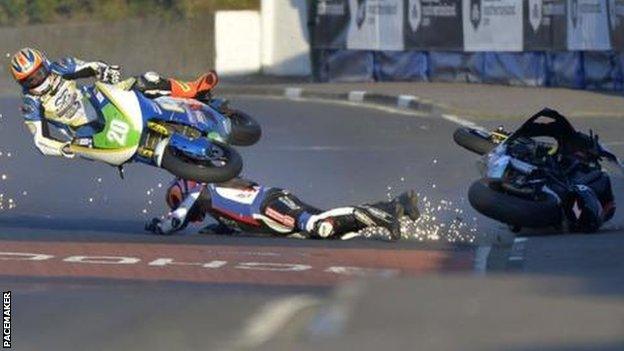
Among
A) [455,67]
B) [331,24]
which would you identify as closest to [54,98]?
[455,67]

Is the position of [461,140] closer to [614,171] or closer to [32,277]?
[614,171]

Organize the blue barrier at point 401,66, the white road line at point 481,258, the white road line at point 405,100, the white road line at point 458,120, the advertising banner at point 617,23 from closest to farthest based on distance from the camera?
the white road line at point 481,258 < the white road line at point 458,120 < the advertising banner at point 617,23 < the white road line at point 405,100 < the blue barrier at point 401,66

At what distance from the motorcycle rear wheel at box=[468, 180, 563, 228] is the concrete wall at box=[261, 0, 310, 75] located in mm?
25614

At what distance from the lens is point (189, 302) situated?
10.3 metres

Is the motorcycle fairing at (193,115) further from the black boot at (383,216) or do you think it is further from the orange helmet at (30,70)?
the black boot at (383,216)

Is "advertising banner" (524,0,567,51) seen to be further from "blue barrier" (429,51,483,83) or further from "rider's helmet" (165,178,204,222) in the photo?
"rider's helmet" (165,178,204,222)

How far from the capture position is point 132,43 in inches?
1745

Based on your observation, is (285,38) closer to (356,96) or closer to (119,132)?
(356,96)

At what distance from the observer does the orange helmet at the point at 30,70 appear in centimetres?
1475

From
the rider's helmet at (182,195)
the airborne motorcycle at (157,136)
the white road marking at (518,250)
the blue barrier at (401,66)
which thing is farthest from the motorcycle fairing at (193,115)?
the blue barrier at (401,66)

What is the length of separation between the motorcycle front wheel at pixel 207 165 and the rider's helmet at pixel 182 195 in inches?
8.0

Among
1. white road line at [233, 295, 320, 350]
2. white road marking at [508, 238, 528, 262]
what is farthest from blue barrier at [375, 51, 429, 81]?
white road line at [233, 295, 320, 350]

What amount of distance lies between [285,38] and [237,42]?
1.67 metres

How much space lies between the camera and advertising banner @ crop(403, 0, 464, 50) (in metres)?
34.2
